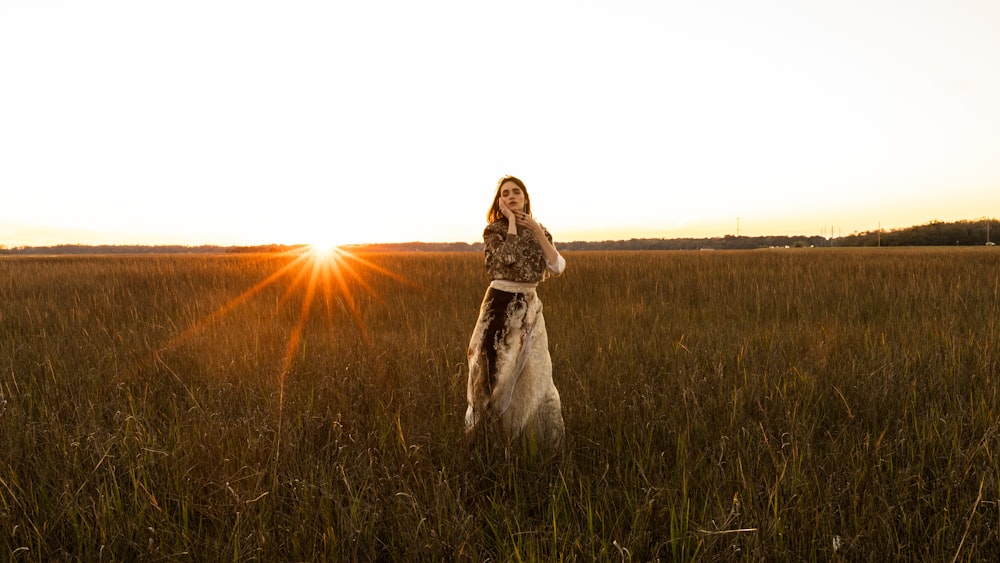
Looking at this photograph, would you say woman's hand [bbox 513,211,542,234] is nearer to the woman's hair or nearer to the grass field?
the woman's hair

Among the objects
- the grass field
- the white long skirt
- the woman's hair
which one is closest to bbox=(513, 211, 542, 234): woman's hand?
the woman's hair

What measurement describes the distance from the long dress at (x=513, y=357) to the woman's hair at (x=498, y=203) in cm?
14

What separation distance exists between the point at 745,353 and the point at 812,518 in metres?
2.75

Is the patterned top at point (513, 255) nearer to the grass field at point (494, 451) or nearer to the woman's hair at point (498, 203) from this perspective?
the woman's hair at point (498, 203)

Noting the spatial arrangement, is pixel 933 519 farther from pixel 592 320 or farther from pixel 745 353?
pixel 592 320

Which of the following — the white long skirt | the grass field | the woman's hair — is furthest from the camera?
the woman's hair

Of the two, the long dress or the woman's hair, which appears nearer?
the long dress

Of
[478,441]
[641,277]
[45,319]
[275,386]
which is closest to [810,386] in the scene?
[478,441]

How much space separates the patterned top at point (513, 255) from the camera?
2625 mm

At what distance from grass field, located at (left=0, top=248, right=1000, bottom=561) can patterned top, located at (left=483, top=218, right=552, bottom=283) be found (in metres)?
0.95

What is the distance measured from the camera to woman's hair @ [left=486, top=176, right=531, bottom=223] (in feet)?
8.86

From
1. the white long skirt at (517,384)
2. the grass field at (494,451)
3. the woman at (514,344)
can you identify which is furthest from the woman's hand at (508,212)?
the grass field at (494,451)

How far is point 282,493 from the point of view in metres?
2.39

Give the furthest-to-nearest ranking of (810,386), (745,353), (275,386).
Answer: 1. (745,353)
2. (275,386)
3. (810,386)
